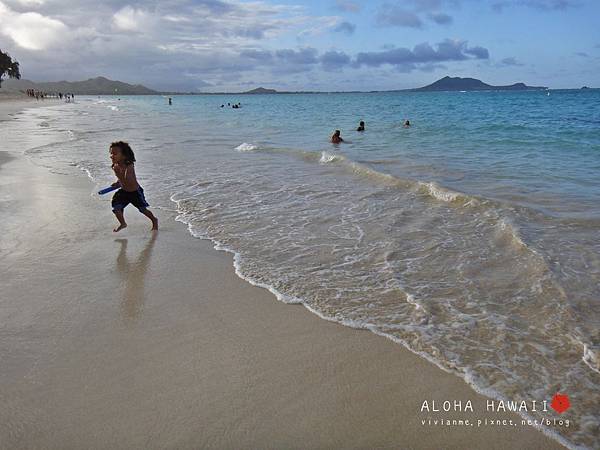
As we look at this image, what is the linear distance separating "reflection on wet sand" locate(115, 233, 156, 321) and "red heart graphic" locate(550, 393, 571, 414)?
347 cm

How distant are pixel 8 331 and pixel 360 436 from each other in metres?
3.13

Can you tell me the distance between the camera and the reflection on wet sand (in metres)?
4.43

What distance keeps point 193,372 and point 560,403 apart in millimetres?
2587

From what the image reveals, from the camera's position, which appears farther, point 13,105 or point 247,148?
point 13,105

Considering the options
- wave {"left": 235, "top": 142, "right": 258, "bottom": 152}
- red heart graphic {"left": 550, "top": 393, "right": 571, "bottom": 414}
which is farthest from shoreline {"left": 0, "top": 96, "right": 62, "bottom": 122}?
red heart graphic {"left": 550, "top": 393, "right": 571, "bottom": 414}

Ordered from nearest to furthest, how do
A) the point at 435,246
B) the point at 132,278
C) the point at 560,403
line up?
the point at 560,403, the point at 132,278, the point at 435,246

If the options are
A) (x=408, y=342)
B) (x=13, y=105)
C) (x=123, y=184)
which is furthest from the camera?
(x=13, y=105)

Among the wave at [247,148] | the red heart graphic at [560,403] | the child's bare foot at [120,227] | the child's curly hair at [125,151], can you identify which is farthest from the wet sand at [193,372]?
the wave at [247,148]

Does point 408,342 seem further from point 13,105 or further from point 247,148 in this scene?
point 13,105

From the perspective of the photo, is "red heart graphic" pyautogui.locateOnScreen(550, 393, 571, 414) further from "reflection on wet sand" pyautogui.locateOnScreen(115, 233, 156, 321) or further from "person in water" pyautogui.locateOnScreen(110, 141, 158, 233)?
"person in water" pyautogui.locateOnScreen(110, 141, 158, 233)

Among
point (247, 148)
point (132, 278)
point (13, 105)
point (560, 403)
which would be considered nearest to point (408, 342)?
point (560, 403)

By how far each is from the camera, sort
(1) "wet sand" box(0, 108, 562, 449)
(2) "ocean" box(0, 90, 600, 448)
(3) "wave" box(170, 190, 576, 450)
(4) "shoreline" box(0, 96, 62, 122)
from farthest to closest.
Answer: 1. (4) "shoreline" box(0, 96, 62, 122)
2. (2) "ocean" box(0, 90, 600, 448)
3. (3) "wave" box(170, 190, 576, 450)
4. (1) "wet sand" box(0, 108, 562, 449)

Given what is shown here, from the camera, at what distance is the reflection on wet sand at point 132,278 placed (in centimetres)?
443

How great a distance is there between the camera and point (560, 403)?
123 inches
